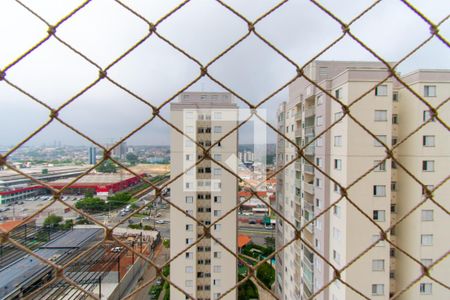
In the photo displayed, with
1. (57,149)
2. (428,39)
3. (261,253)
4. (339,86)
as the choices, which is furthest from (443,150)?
(261,253)

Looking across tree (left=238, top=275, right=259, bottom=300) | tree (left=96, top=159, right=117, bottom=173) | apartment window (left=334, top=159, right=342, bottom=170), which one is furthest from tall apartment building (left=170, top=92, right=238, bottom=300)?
tree (left=96, top=159, right=117, bottom=173)

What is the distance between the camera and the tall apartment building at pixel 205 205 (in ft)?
12.5

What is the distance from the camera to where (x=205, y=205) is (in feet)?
14.1

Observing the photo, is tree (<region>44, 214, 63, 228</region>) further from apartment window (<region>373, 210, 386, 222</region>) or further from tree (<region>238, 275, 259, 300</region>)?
apartment window (<region>373, 210, 386, 222</region>)

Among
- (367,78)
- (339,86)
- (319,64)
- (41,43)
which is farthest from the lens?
(319,64)

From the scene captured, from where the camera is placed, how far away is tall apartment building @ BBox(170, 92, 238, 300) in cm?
382

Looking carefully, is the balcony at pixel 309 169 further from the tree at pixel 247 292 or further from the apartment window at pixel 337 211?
the tree at pixel 247 292

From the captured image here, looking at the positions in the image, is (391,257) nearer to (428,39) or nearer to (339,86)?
(339,86)

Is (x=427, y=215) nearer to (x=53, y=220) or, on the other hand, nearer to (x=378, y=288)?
(x=378, y=288)

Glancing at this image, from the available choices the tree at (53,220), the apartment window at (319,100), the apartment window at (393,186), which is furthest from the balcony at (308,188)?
the tree at (53,220)

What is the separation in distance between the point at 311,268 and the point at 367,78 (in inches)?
117

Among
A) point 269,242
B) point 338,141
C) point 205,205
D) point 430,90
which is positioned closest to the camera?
point 430,90

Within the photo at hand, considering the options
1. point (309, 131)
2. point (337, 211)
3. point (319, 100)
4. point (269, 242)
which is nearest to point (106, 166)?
point (337, 211)

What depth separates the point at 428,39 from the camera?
1.88 ft
